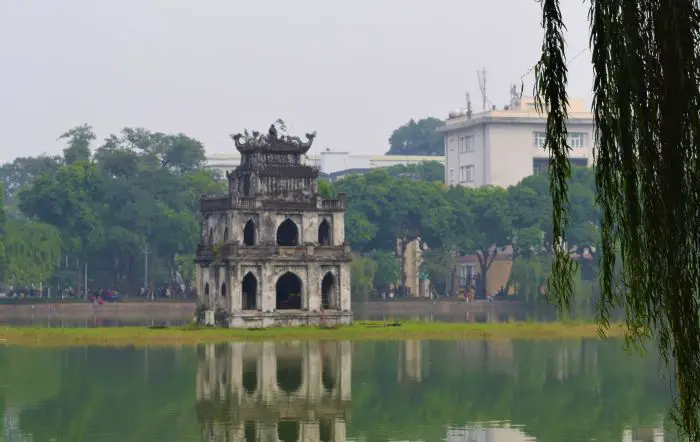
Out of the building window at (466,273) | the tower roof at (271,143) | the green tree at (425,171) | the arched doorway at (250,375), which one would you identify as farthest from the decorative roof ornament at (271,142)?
the green tree at (425,171)

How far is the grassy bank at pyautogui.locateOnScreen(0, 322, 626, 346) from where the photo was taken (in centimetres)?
6744

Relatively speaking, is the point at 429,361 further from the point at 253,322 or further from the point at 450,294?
the point at 450,294

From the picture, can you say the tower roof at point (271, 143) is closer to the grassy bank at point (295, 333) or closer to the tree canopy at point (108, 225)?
the grassy bank at point (295, 333)

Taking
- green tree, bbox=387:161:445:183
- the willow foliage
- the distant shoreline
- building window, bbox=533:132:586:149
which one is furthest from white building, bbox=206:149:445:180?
the willow foliage

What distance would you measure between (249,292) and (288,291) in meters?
2.24

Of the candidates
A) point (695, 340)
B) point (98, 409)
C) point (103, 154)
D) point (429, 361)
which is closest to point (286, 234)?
point (429, 361)

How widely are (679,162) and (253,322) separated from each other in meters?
62.7

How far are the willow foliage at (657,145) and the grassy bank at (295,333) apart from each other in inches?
2132

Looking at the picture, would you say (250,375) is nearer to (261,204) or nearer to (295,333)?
(295,333)

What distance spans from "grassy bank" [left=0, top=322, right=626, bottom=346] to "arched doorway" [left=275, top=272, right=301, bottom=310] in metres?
3.69

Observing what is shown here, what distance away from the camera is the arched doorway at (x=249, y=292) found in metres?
78.1

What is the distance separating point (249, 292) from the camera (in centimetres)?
7888

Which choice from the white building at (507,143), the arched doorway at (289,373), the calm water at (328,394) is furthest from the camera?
the white building at (507,143)

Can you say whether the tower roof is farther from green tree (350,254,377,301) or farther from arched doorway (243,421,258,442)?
arched doorway (243,421,258,442)
